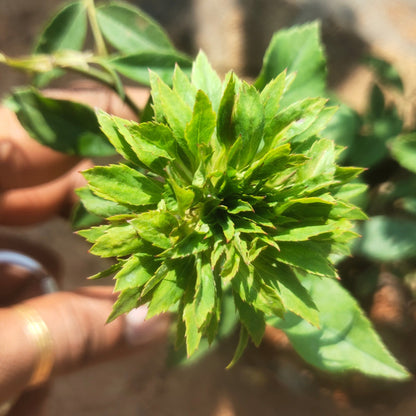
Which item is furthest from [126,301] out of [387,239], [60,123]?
[387,239]

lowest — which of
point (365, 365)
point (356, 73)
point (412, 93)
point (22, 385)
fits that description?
point (365, 365)

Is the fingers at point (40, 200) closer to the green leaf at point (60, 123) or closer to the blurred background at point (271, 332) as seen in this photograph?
the green leaf at point (60, 123)

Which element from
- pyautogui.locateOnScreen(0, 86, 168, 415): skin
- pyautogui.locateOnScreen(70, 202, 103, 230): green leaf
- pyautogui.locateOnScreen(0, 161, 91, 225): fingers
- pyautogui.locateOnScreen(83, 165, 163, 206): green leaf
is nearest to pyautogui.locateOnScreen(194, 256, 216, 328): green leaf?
pyautogui.locateOnScreen(83, 165, 163, 206): green leaf

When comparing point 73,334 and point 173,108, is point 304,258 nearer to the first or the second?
point 173,108

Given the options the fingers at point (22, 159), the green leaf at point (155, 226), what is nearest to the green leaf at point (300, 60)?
the green leaf at point (155, 226)

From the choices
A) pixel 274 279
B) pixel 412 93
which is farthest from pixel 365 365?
pixel 412 93

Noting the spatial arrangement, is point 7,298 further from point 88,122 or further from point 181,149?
point 181,149

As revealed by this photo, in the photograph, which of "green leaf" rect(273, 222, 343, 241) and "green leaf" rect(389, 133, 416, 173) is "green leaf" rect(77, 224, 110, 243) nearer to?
"green leaf" rect(273, 222, 343, 241)

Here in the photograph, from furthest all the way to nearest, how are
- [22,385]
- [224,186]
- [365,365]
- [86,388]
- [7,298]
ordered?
1. [86,388]
2. [7,298]
3. [22,385]
4. [365,365]
5. [224,186]
